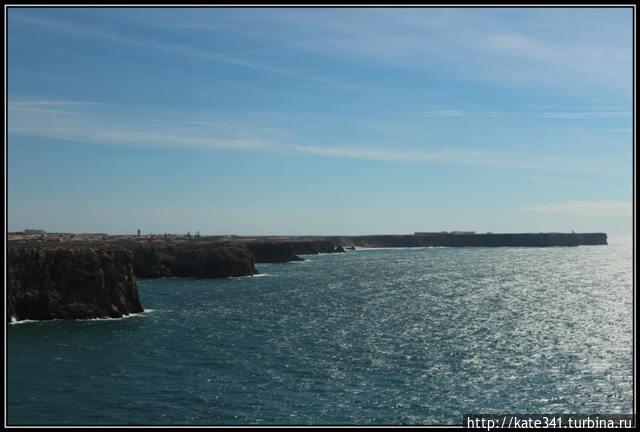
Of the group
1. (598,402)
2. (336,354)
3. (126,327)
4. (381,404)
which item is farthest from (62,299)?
(598,402)

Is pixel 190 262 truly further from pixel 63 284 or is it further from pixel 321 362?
pixel 321 362

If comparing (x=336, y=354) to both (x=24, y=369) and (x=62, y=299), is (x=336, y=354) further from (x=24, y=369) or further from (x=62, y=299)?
(x=62, y=299)

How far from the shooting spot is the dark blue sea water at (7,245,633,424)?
156 ft

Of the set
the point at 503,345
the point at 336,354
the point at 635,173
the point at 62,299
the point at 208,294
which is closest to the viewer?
the point at 635,173

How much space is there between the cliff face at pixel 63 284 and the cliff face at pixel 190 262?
70.7m

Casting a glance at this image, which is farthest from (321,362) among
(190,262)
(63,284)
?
(190,262)

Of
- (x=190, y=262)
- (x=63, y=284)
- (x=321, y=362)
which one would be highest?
(x=63, y=284)

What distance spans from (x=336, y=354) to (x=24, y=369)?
32.3 meters

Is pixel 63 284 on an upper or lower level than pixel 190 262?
upper

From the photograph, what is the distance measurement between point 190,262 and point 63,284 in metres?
78.1

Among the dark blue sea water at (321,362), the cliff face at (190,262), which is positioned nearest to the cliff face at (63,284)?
the dark blue sea water at (321,362)

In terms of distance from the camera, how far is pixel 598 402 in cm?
4953

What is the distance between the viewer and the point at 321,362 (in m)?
62.8

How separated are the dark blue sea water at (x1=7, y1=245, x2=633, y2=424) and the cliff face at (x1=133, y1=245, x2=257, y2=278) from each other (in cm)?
4796
